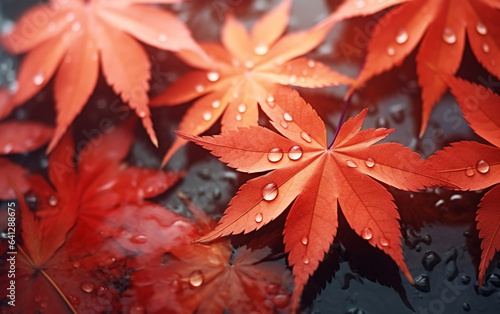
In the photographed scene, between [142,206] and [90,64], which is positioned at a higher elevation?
[90,64]

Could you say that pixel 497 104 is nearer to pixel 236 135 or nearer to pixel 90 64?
pixel 236 135

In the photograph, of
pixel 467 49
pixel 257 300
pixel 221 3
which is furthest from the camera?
pixel 221 3

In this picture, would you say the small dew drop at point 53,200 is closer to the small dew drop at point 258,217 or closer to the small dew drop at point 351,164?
the small dew drop at point 258,217

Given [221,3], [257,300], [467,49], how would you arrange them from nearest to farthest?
[257,300], [467,49], [221,3]

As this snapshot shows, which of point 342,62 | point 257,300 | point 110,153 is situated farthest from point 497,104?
point 110,153

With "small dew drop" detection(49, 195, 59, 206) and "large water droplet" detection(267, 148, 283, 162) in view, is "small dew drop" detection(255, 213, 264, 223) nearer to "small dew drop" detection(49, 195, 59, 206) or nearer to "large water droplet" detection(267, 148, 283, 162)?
"large water droplet" detection(267, 148, 283, 162)

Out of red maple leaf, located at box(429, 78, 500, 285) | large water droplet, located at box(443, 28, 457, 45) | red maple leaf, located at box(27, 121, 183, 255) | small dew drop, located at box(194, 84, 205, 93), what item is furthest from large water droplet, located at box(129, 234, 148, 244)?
large water droplet, located at box(443, 28, 457, 45)

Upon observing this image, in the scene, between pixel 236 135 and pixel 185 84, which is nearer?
pixel 236 135

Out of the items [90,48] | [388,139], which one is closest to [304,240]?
[388,139]
